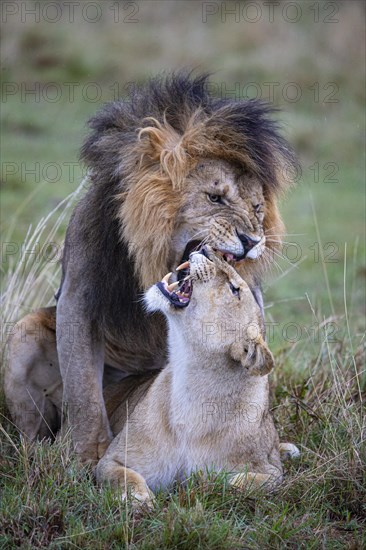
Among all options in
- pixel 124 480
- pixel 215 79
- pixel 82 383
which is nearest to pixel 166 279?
pixel 82 383

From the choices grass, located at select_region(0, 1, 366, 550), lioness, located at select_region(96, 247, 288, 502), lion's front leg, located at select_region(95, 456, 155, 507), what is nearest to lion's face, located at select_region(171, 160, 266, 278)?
lioness, located at select_region(96, 247, 288, 502)

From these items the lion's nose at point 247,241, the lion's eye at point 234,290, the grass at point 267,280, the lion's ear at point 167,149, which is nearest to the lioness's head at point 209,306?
the lion's eye at point 234,290

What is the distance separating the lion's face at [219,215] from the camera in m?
4.41

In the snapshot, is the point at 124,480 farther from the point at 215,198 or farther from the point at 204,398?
the point at 215,198

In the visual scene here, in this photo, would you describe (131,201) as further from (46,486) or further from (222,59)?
→ (222,59)

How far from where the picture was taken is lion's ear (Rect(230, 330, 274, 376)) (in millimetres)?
4230

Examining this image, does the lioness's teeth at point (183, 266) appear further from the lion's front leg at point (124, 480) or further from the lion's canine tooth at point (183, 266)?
the lion's front leg at point (124, 480)

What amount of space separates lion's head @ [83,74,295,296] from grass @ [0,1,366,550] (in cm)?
81

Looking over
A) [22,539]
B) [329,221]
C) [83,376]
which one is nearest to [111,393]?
[83,376]

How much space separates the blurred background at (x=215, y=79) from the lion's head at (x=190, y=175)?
4.29 metres

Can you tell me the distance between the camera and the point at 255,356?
14.0 feet

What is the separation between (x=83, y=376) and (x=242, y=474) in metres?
0.99

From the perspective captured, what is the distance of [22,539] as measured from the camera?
3.80m

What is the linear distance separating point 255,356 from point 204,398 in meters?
0.34
